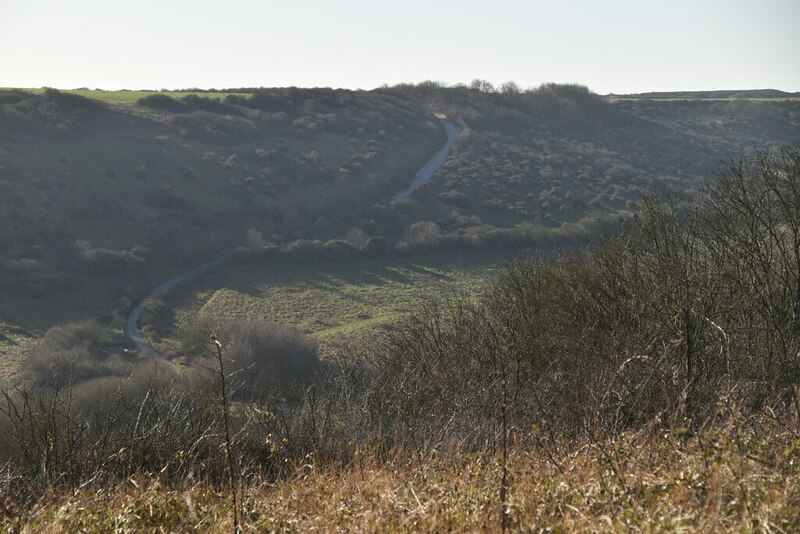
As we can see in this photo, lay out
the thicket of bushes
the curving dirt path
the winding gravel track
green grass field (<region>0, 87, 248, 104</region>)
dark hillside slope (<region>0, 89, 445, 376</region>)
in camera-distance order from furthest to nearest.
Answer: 1. green grass field (<region>0, 87, 248, 104</region>)
2. the curving dirt path
3. dark hillside slope (<region>0, 89, 445, 376</region>)
4. the winding gravel track
5. the thicket of bushes

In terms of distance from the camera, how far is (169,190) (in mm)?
51156

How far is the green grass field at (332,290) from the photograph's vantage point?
35844mm

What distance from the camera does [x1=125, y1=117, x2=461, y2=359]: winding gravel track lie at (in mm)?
32969

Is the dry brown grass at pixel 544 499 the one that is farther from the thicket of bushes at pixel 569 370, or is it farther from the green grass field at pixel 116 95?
the green grass field at pixel 116 95

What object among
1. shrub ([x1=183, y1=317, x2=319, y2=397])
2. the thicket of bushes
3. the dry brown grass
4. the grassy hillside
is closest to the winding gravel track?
the grassy hillside

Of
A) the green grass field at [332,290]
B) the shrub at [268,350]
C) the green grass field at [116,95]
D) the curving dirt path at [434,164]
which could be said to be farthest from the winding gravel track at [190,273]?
the green grass field at [116,95]

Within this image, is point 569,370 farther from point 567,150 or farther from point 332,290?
point 567,150

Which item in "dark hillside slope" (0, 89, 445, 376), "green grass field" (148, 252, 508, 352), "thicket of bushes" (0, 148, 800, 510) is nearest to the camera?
"thicket of bushes" (0, 148, 800, 510)

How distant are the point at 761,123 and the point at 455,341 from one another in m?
73.8

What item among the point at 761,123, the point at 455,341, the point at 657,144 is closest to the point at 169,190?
the point at 455,341

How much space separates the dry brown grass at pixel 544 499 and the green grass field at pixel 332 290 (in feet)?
88.2

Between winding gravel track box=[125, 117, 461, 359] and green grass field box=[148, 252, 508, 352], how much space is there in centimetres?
84

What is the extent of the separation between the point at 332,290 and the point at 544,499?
121 feet

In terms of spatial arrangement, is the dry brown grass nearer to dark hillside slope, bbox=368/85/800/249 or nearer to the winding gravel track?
the winding gravel track
